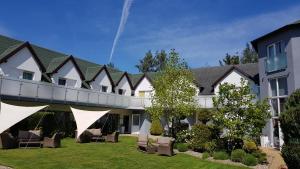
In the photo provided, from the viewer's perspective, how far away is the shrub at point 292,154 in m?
12.3

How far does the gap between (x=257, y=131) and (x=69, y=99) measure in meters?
17.5

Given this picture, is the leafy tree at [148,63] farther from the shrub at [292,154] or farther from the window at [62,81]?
the shrub at [292,154]

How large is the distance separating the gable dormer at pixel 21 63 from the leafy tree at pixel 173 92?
1124 centimetres

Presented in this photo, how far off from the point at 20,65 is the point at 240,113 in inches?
743

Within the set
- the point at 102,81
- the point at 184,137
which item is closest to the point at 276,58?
the point at 184,137

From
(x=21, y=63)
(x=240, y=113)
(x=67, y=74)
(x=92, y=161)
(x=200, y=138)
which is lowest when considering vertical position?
(x=92, y=161)

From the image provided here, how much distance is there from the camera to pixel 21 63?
1031 inches

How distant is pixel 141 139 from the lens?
21.3m

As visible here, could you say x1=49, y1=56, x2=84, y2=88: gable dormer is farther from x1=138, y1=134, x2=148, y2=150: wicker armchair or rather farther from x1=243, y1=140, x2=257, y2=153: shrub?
x1=243, y1=140, x2=257, y2=153: shrub

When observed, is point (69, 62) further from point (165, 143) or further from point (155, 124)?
point (165, 143)

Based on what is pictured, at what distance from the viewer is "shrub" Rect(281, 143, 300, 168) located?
40.4 ft

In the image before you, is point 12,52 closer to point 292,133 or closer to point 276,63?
point 292,133

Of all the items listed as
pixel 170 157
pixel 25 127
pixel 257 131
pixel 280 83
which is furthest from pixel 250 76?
pixel 25 127

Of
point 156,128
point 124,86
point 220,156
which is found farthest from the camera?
point 124,86
